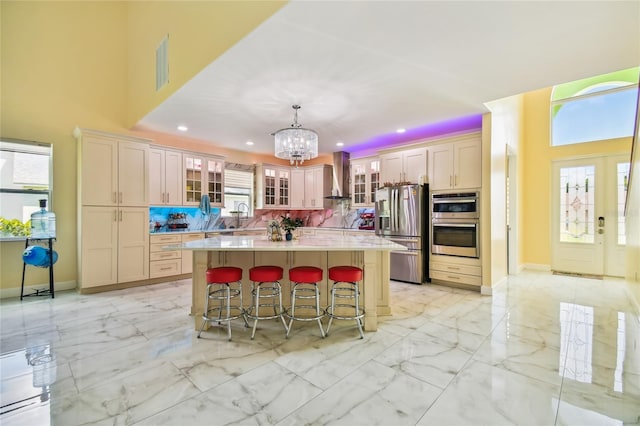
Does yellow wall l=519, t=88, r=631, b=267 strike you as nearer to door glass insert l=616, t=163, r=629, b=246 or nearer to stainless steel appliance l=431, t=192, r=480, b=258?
door glass insert l=616, t=163, r=629, b=246

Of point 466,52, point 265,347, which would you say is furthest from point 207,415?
point 466,52

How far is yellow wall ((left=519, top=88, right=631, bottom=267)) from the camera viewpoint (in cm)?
615

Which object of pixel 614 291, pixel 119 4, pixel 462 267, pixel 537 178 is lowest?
pixel 614 291

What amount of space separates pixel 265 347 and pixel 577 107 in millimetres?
7639

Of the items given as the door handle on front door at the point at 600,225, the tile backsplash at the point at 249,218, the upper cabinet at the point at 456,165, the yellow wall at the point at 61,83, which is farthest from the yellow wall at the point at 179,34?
the door handle on front door at the point at 600,225

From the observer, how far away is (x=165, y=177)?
5.27m

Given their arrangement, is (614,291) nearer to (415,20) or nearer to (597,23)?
(597,23)

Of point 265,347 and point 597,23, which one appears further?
point 265,347

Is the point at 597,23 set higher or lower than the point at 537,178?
higher

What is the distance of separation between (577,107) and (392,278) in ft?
17.6

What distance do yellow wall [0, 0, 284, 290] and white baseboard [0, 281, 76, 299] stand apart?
0.05 metres

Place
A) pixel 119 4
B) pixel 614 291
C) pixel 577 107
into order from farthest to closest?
Answer: pixel 577 107
pixel 119 4
pixel 614 291

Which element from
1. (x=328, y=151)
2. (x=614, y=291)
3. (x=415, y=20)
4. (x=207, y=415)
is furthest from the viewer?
(x=328, y=151)

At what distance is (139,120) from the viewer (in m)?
4.71
